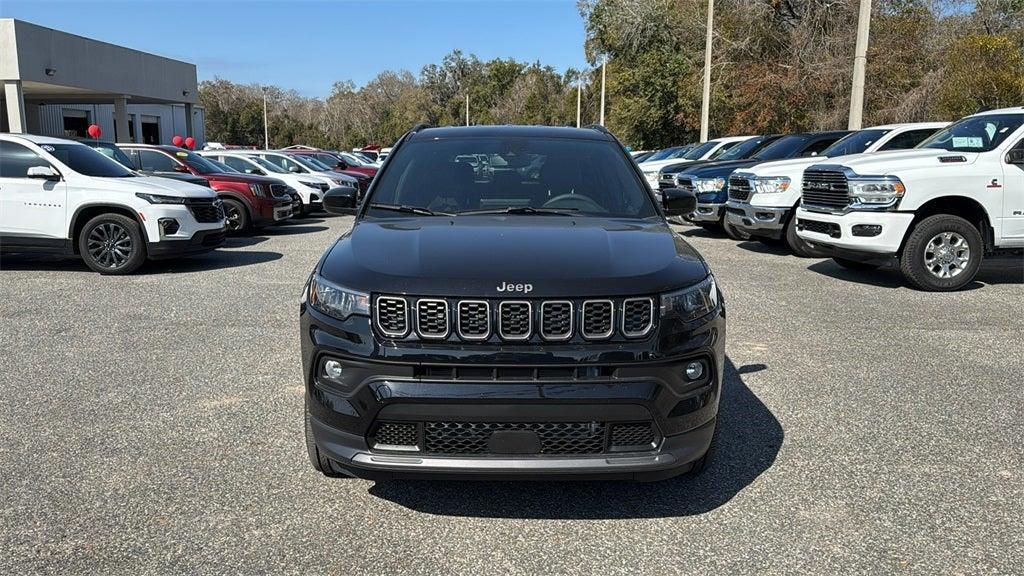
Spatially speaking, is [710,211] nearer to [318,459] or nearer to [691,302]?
[691,302]

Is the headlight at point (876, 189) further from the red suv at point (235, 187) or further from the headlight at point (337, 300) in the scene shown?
the red suv at point (235, 187)

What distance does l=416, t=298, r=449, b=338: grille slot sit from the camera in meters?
3.07

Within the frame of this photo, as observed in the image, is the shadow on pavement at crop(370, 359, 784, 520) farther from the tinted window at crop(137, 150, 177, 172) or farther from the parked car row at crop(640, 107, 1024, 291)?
the tinted window at crop(137, 150, 177, 172)

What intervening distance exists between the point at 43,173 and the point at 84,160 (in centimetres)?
74

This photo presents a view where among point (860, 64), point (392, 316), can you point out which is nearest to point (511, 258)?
point (392, 316)

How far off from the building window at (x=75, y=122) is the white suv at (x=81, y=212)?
41.7 m

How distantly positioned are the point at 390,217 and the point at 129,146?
12695 mm

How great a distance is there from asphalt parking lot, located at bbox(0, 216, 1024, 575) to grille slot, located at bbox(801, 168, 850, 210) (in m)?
2.61

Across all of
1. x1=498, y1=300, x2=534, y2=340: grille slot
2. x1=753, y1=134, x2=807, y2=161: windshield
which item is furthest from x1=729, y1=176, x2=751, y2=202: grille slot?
x1=498, y1=300, x2=534, y2=340: grille slot

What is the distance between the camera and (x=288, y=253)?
1227 centimetres

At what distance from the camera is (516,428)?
3057 millimetres

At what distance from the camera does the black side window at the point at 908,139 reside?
11.8m

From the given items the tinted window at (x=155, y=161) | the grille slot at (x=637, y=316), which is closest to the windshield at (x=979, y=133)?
the grille slot at (x=637, y=316)

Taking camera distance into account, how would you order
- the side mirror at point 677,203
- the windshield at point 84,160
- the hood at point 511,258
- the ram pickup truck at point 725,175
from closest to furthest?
the hood at point 511,258 < the side mirror at point 677,203 < the windshield at point 84,160 < the ram pickup truck at point 725,175
